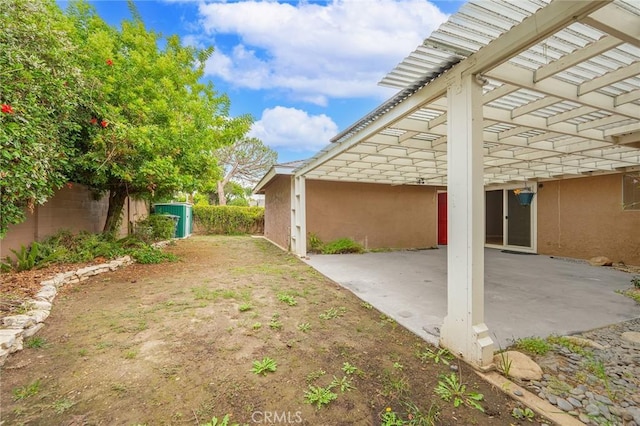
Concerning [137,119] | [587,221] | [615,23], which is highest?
[137,119]

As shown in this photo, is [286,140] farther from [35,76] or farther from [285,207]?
[35,76]

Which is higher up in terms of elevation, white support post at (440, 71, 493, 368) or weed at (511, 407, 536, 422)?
white support post at (440, 71, 493, 368)

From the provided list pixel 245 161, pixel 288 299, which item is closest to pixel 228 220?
pixel 245 161

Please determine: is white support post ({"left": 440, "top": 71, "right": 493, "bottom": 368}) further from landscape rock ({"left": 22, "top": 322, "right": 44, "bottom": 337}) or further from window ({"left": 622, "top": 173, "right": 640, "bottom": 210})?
window ({"left": 622, "top": 173, "right": 640, "bottom": 210})

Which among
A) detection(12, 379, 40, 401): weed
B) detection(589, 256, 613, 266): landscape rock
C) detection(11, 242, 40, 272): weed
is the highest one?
detection(11, 242, 40, 272): weed

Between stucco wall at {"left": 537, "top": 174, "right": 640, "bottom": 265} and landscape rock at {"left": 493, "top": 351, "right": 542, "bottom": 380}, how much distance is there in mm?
7550

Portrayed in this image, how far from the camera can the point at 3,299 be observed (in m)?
3.03

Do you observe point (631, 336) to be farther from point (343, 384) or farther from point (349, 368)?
point (343, 384)

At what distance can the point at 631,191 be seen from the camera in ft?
22.6

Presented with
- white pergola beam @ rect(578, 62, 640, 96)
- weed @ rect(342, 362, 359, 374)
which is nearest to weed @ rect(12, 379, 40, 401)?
weed @ rect(342, 362, 359, 374)

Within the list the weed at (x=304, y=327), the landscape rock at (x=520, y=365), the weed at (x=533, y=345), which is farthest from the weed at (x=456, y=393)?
the weed at (x=304, y=327)

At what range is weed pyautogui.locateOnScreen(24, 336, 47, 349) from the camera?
7.91ft

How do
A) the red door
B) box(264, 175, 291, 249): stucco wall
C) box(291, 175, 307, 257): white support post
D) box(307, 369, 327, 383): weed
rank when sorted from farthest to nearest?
the red door → box(264, 175, 291, 249): stucco wall → box(291, 175, 307, 257): white support post → box(307, 369, 327, 383): weed

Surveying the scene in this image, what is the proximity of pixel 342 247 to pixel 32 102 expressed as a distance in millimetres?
7103
